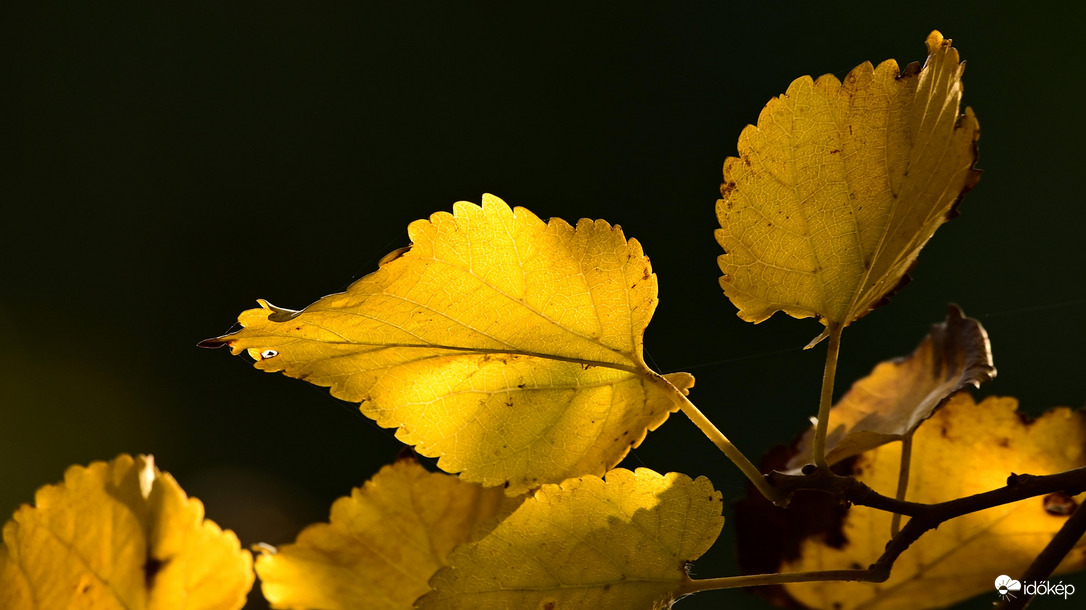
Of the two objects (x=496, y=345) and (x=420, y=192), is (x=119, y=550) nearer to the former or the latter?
(x=496, y=345)

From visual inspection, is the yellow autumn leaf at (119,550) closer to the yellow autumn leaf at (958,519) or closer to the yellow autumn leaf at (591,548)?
the yellow autumn leaf at (591,548)

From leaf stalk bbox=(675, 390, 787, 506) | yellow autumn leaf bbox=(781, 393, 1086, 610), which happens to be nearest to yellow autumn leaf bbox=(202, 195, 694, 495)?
leaf stalk bbox=(675, 390, 787, 506)

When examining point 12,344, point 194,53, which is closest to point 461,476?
point 12,344

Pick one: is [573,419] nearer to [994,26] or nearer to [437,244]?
[437,244]

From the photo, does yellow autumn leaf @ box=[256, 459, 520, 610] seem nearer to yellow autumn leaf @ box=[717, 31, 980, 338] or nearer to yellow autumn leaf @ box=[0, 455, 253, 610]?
yellow autumn leaf @ box=[0, 455, 253, 610]

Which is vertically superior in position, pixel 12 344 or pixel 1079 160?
pixel 1079 160

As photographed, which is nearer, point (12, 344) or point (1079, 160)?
point (1079, 160)

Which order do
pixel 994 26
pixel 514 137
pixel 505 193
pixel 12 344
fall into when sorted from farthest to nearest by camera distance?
1. pixel 12 344
2. pixel 514 137
3. pixel 994 26
4. pixel 505 193
